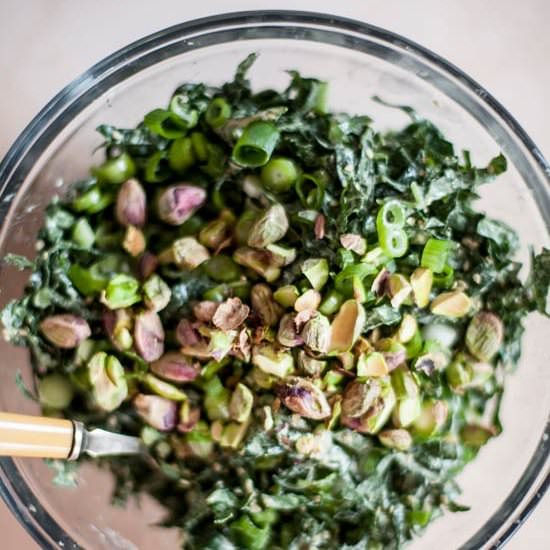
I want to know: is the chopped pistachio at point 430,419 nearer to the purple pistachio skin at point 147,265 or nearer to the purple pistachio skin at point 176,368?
the purple pistachio skin at point 176,368

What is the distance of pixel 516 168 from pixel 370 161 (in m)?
0.23

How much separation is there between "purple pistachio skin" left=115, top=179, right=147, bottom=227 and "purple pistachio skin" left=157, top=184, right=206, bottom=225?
25 millimetres

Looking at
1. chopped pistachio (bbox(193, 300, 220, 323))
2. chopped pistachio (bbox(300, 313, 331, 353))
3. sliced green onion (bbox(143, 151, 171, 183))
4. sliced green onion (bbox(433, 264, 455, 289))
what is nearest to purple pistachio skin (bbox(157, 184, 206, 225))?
sliced green onion (bbox(143, 151, 171, 183))

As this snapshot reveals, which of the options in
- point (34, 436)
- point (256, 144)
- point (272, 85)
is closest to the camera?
point (34, 436)

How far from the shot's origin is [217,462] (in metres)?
1.08

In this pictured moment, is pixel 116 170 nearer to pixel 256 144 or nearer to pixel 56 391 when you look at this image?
pixel 256 144

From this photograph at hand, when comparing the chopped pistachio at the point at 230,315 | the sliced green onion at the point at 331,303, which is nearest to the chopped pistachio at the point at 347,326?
the sliced green onion at the point at 331,303

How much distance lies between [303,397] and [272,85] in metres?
0.47

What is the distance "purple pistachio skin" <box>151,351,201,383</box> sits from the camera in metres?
1.06

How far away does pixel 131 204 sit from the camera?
3.61ft

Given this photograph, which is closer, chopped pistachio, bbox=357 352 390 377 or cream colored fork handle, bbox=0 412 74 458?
cream colored fork handle, bbox=0 412 74 458

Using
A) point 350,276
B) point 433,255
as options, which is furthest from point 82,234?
point 433,255

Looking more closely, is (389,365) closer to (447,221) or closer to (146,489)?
(447,221)

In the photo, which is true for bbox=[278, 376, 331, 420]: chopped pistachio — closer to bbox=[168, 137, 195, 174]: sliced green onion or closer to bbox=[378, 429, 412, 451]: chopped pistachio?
bbox=[378, 429, 412, 451]: chopped pistachio
